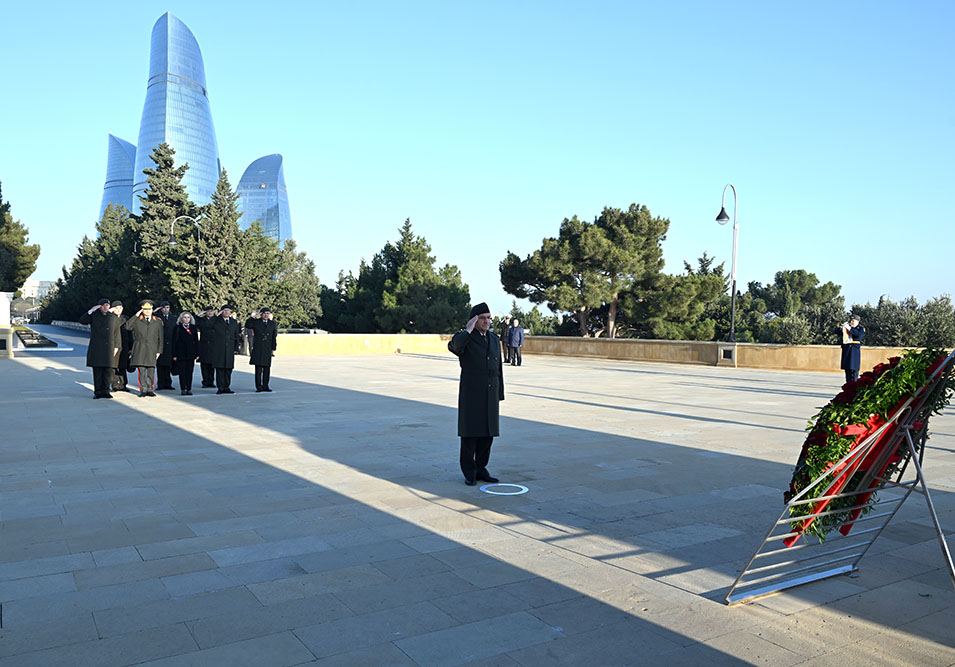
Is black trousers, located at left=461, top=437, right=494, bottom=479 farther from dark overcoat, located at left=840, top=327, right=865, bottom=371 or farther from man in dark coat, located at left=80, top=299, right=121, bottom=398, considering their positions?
dark overcoat, located at left=840, top=327, right=865, bottom=371

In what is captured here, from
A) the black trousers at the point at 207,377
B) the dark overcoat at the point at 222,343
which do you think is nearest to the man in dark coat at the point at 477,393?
the dark overcoat at the point at 222,343

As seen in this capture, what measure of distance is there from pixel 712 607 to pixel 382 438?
6.25 meters

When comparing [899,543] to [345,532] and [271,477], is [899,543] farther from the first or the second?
[271,477]

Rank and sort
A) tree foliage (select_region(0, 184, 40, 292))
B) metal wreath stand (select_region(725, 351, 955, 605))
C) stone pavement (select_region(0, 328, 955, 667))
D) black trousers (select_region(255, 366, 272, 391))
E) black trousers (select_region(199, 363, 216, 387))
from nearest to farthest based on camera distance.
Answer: stone pavement (select_region(0, 328, 955, 667)), metal wreath stand (select_region(725, 351, 955, 605)), black trousers (select_region(255, 366, 272, 391)), black trousers (select_region(199, 363, 216, 387)), tree foliage (select_region(0, 184, 40, 292))

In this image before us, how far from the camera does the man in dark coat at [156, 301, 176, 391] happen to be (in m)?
15.2

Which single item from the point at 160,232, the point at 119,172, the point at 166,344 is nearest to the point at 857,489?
the point at 166,344

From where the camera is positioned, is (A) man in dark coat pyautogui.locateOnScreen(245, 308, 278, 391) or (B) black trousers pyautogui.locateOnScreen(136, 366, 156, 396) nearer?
(B) black trousers pyautogui.locateOnScreen(136, 366, 156, 396)

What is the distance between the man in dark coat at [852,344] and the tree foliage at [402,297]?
121ft

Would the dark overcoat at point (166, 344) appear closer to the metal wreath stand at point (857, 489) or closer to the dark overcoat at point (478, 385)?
the dark overcoat at point (478, 385)

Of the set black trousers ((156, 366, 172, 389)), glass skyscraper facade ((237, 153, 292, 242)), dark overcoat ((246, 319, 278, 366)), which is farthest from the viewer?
glass skyscraper facade ((237, 153, 292, 242))

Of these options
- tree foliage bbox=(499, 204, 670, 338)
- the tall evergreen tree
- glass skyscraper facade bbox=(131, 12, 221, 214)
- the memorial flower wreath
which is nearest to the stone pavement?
the memorial flower wreath

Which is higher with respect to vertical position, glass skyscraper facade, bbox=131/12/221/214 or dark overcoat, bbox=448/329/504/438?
glass skyscraper facade, bbox=131/12/221/214

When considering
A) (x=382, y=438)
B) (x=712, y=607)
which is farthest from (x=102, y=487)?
(x=712, y=607)

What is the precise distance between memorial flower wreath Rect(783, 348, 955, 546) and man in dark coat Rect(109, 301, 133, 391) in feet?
42.3
